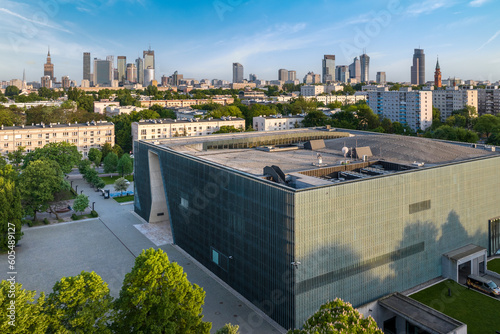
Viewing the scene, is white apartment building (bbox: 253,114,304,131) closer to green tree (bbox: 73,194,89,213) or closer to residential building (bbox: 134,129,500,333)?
green tree (bbox: 73,194,89,213)

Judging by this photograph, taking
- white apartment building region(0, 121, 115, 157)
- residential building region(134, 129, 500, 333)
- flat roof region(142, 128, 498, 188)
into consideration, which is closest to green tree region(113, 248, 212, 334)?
residential building region(134, 129, 500, 333)

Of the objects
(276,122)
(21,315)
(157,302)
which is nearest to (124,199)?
(157,302)

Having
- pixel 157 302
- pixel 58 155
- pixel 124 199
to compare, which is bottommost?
pixel 124 199

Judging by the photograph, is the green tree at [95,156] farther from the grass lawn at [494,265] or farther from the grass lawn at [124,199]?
the grass lawn at [494,265]


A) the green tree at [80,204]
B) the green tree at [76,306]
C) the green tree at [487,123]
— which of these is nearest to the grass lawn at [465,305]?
the green tree at [76,306]

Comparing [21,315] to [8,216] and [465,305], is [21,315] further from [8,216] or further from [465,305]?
[465,305]
